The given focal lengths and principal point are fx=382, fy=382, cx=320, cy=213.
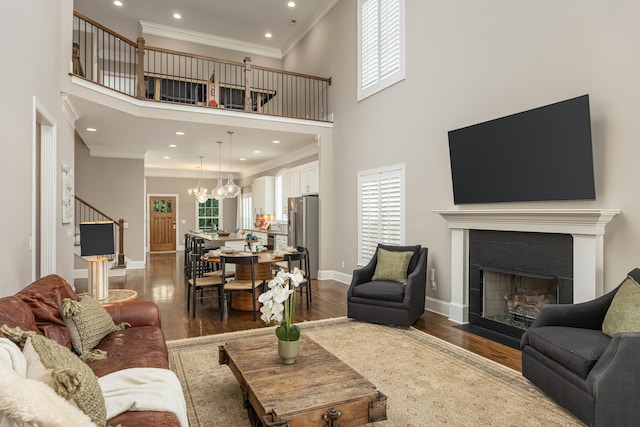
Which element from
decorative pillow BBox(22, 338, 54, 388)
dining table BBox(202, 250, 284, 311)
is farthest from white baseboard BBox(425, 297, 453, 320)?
decorative pillow BBox(22, 338, 54, 388)

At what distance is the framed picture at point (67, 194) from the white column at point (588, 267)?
593cm

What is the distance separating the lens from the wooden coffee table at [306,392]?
1904mm

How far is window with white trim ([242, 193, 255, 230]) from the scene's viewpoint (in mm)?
12781

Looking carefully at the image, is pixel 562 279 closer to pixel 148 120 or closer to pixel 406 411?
pixel 406 411

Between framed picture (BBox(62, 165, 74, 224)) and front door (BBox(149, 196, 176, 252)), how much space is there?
8.55 metres

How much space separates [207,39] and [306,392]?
9836 mm

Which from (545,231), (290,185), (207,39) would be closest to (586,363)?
(545,231)

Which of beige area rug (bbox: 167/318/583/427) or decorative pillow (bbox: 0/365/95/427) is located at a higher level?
decorative pillow (bbox: 0/365/95/427)

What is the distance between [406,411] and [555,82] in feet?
10.8

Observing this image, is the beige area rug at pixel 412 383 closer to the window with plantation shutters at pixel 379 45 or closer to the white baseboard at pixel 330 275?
the white baseboard at pixel 330 275

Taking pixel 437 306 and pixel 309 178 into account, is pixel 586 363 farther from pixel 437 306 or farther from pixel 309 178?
pixel 309 178

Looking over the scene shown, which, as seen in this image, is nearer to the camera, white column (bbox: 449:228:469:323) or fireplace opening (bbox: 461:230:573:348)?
fireplace opening (bbox: 461:230:573:348)

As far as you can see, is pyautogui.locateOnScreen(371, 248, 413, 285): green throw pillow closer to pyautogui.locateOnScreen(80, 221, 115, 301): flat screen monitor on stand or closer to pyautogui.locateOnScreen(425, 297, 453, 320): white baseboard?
pyautogui.locateOnScreen(425, 297, 453, 320): white baseboard

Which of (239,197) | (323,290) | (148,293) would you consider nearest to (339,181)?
(323,290)
